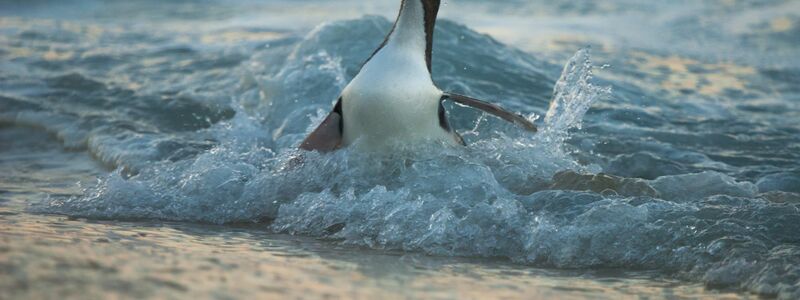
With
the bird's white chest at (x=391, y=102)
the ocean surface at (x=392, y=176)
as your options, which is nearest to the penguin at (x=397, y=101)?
the bird's white chest at (x=391, y=102)

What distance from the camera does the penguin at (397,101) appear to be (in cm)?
464

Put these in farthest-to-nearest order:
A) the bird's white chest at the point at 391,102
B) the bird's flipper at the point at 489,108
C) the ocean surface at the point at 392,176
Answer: the bird's flipper at the point at 489,108
the bird's white chest at the point at 391,102
the ocean surface at the point at 392,176

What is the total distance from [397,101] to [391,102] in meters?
0.03

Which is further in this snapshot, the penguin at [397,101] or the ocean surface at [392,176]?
the penguin at [397,101]

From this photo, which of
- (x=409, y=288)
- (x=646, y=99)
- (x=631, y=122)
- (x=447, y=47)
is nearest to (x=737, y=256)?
(x=409, y=288)

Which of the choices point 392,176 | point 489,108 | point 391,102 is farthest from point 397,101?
point 489,108

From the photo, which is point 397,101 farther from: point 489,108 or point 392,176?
point 489,108

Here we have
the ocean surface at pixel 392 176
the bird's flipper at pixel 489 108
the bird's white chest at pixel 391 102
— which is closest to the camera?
the ocean surface at pixel 392 176

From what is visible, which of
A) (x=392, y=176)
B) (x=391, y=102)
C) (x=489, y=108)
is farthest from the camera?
(x=489, y=108)

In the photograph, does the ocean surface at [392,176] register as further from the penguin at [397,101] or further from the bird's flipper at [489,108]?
the bird's flipper at [489,108]

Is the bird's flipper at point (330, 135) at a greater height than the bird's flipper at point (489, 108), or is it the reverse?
the bird's flipper at point (489, 108)

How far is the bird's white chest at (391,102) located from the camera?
15.2ft

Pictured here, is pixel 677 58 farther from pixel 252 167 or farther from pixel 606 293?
pixel 606 293

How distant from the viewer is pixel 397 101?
4.62m
